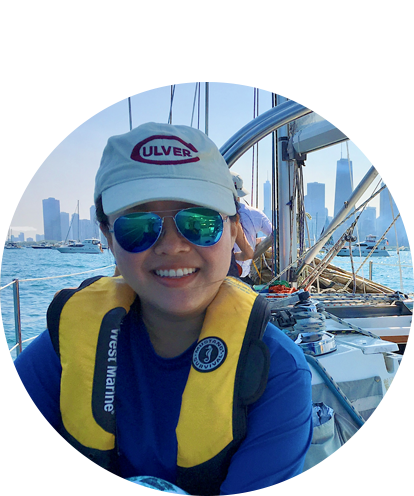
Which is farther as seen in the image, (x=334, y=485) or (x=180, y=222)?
(x=334, y=485)

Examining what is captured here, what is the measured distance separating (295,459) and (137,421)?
354mm

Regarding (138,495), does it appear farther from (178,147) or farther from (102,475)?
(178,147)

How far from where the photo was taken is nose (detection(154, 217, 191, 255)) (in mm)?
810

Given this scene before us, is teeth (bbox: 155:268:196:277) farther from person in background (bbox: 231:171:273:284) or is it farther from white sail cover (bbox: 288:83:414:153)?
person in background (bbox: 231:171:273:284)

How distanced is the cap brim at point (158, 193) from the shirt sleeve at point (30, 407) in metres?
0.41

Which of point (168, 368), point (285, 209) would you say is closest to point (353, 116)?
point (285, 209)

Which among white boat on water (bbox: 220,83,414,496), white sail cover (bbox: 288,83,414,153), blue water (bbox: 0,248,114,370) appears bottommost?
blue water (bbox: 0,248,114,370)

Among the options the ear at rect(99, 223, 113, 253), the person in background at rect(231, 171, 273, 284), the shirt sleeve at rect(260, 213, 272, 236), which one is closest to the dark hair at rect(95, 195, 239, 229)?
the ear at rect(99, 223, 113, 253)

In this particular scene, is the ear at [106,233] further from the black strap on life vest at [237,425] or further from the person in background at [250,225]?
the person in background at [250,225]

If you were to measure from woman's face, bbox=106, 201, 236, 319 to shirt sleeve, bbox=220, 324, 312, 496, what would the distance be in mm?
226

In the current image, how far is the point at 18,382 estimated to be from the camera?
2.86 ft

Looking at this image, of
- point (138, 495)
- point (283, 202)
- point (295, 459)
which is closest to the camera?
point (138, 495)

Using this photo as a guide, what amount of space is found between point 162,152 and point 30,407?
0.67 meters
